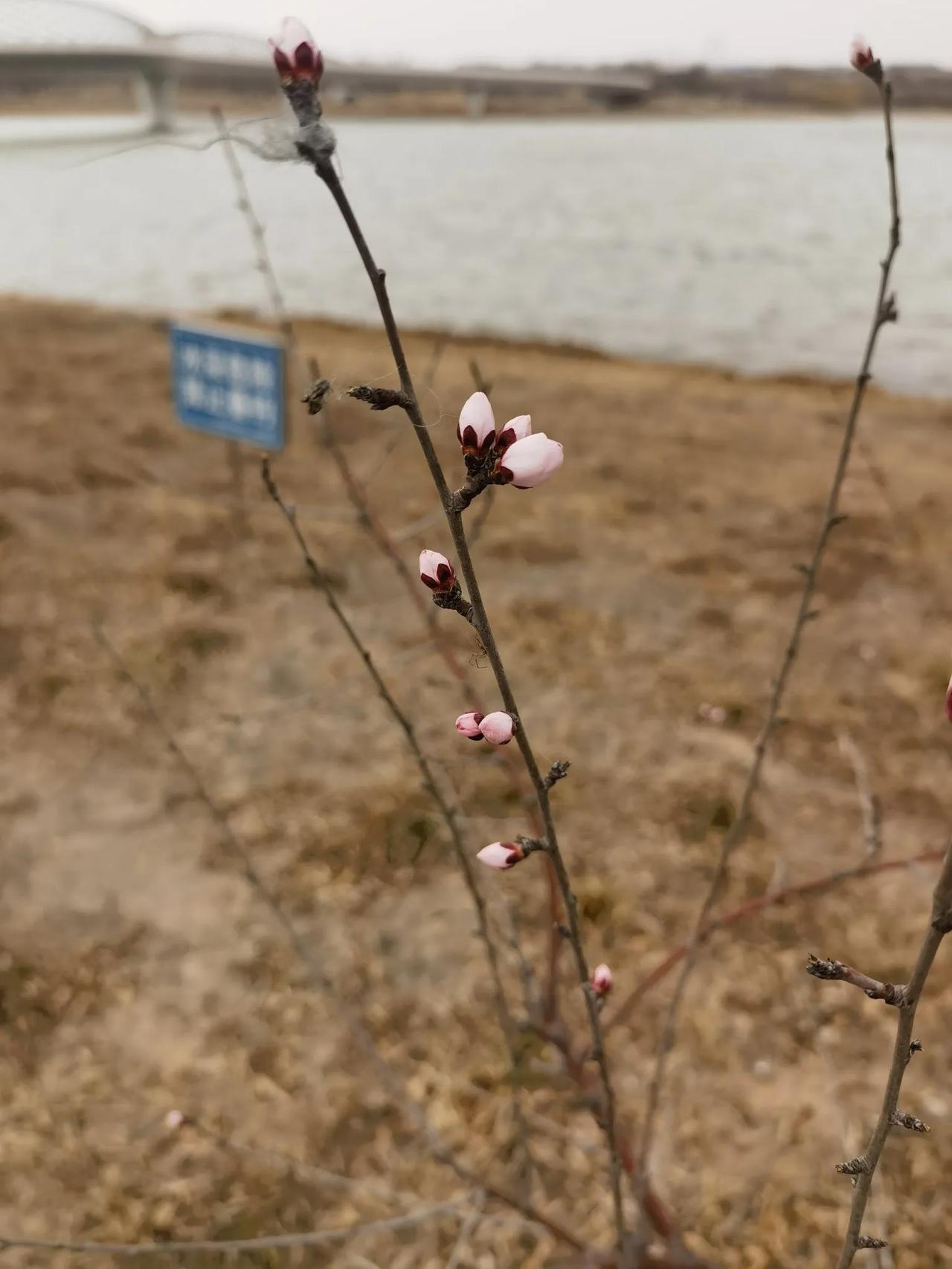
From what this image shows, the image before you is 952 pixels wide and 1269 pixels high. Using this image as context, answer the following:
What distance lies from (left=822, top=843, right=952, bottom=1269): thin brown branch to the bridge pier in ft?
102

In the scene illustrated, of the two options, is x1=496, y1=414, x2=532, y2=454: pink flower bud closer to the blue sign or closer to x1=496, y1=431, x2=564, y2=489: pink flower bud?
x1=496, y1=431, x2=564, y2=489: pink flower bud

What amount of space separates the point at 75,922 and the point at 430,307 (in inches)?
586

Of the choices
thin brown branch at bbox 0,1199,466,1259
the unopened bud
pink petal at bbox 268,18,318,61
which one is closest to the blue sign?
thin brown branch at bbox 0,1199,466,1259

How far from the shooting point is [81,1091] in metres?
2.25

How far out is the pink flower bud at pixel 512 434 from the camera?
60 centimetres

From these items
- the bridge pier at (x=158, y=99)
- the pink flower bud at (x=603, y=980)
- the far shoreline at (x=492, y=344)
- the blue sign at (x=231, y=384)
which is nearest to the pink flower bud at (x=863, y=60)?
the pink flower bud at (x=603, y=980)

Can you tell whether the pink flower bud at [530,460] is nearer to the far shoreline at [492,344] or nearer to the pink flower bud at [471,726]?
the pink flower bud at [471,726]

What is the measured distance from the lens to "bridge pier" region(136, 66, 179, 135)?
27.1m

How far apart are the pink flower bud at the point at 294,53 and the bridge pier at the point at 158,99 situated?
30.8 metres

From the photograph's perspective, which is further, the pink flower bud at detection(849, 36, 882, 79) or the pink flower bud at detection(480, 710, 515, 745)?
the pink flower bud at detection(849, 36, 882, 79)

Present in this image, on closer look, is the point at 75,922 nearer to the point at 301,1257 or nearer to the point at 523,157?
the point at 301,1257

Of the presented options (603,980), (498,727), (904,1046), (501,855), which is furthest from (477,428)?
(603,980)

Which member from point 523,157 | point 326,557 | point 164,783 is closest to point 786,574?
point 326,557

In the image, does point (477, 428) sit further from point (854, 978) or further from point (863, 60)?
point (863, 60)
